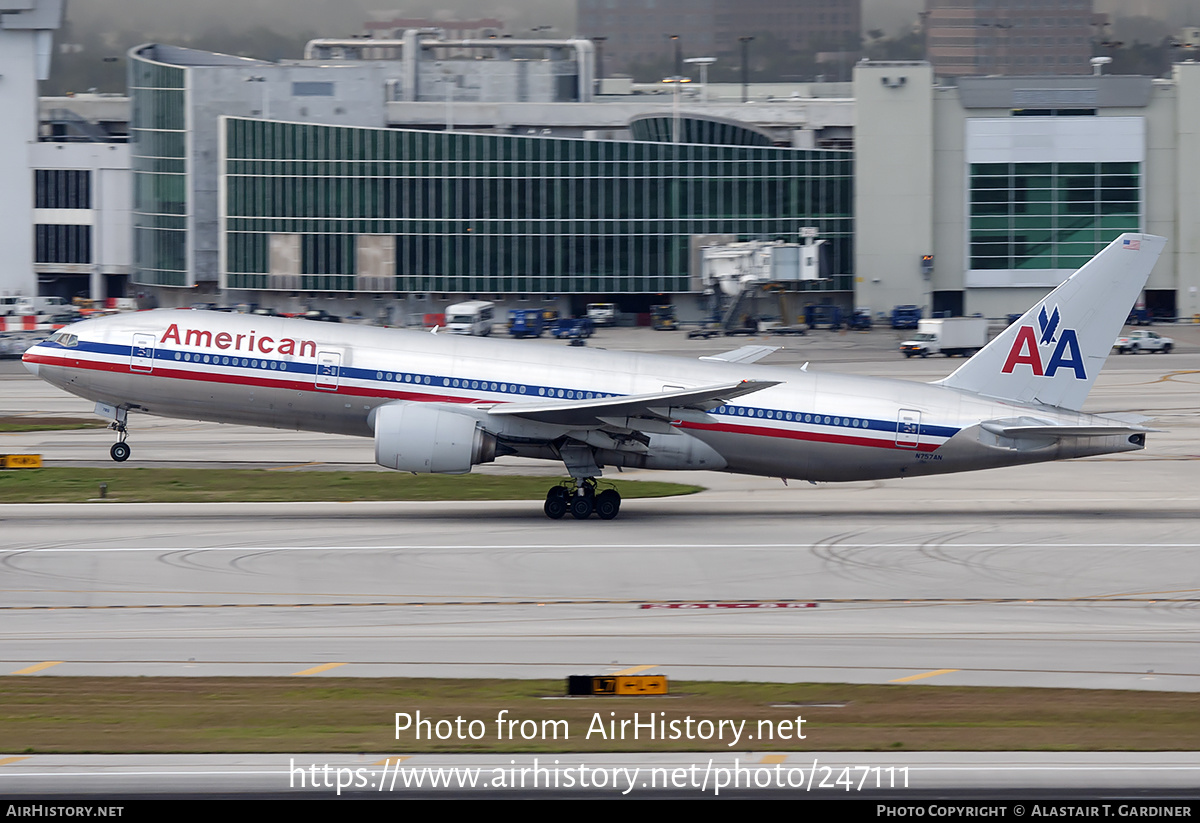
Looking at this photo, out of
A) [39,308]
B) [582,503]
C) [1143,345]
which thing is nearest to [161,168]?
[39,308]

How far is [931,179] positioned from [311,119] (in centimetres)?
6295

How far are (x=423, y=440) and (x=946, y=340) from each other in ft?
192

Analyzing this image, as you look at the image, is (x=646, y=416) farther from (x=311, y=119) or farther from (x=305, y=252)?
(x=311, y=119)

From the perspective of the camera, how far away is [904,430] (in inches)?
1369

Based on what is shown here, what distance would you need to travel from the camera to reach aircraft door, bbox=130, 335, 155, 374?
1390 inches

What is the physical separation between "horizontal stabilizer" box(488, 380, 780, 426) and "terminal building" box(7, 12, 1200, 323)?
3391 inches

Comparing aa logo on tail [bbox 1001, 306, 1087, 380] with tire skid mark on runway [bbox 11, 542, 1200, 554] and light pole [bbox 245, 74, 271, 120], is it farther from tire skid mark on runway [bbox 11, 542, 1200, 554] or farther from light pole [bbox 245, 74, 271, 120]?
light pole [bbox 245, 74, 271, 120]

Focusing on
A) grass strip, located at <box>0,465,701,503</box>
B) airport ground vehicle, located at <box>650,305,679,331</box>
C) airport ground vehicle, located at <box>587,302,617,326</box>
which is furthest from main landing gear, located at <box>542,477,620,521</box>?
airport ground vehicle, located at <box>587,302,617,326</box>

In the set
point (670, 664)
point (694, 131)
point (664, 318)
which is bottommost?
point (670, 664)

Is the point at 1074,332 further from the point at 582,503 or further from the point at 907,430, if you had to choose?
the point at 582,503

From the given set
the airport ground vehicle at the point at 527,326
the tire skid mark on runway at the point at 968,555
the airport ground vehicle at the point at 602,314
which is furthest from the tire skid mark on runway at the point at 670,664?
the airport ground vehicle at the point at 602,314

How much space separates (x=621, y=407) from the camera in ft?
107

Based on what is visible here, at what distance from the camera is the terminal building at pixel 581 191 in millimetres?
113000
